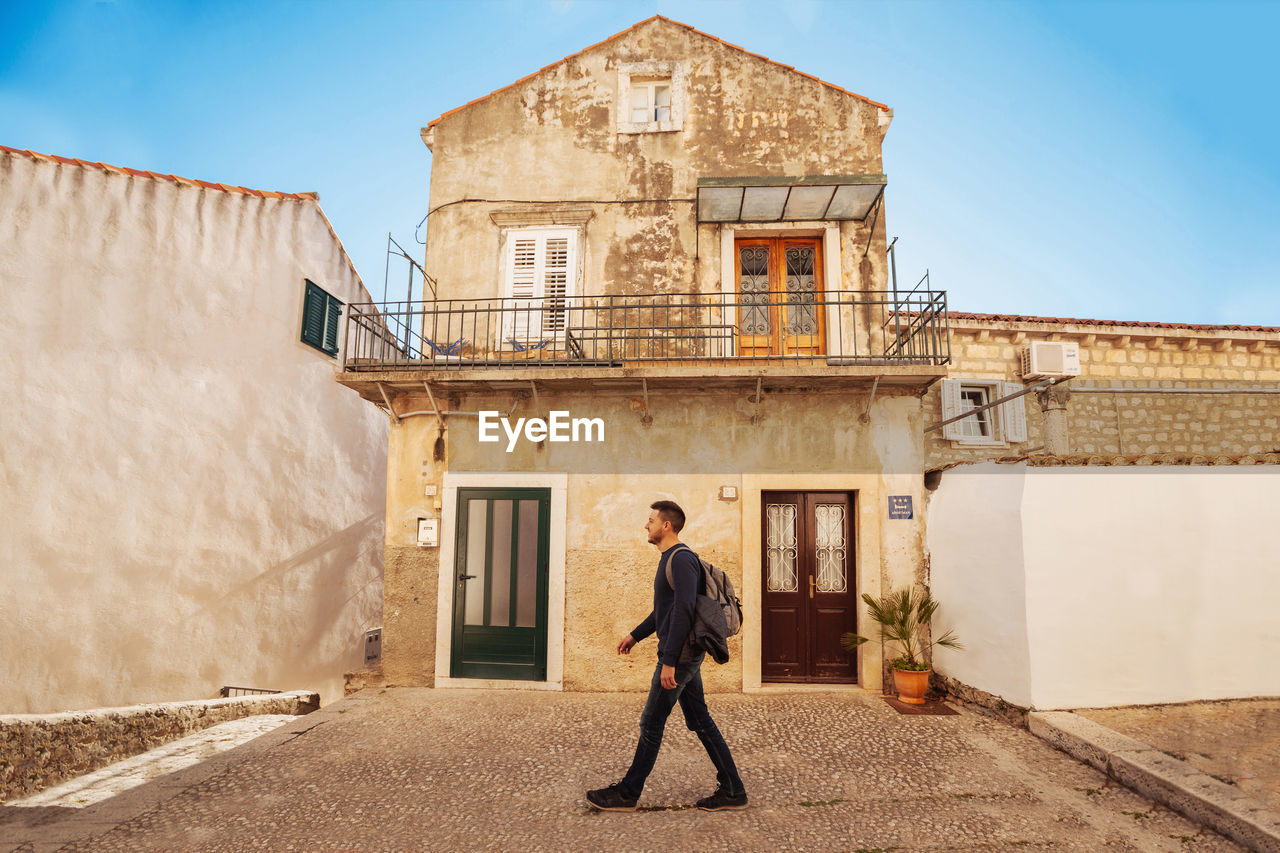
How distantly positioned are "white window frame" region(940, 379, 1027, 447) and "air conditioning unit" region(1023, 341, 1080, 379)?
3.67 feet

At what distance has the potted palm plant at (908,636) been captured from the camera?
22.9 feet

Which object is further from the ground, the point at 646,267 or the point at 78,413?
the point at 646,267

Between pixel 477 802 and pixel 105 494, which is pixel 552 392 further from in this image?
pixel 105 494

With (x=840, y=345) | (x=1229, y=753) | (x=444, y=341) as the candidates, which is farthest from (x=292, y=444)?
(x=1229, y=753)

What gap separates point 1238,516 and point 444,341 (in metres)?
9.21

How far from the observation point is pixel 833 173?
855cm

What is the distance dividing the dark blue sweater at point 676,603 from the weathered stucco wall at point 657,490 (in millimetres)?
3647

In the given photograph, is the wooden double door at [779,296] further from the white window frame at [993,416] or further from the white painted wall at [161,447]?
the white painted wall at [161,447]

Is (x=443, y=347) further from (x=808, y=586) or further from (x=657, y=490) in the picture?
(x=808, y=586)

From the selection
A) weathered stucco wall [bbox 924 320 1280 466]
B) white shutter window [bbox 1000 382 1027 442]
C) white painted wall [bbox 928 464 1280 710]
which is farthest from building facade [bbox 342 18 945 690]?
white shutter window [bbox 1000 382 1027 442]

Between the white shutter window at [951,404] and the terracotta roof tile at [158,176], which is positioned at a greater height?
the terracotta roof tile at [158,176]

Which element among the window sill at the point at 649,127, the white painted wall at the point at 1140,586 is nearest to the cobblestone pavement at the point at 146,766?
the white painted wall at the point at 1140,586

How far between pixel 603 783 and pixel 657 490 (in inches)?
147

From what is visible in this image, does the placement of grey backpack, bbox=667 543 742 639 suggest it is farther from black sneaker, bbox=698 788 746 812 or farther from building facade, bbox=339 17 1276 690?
building facade, bbox=339 17 1276 690
